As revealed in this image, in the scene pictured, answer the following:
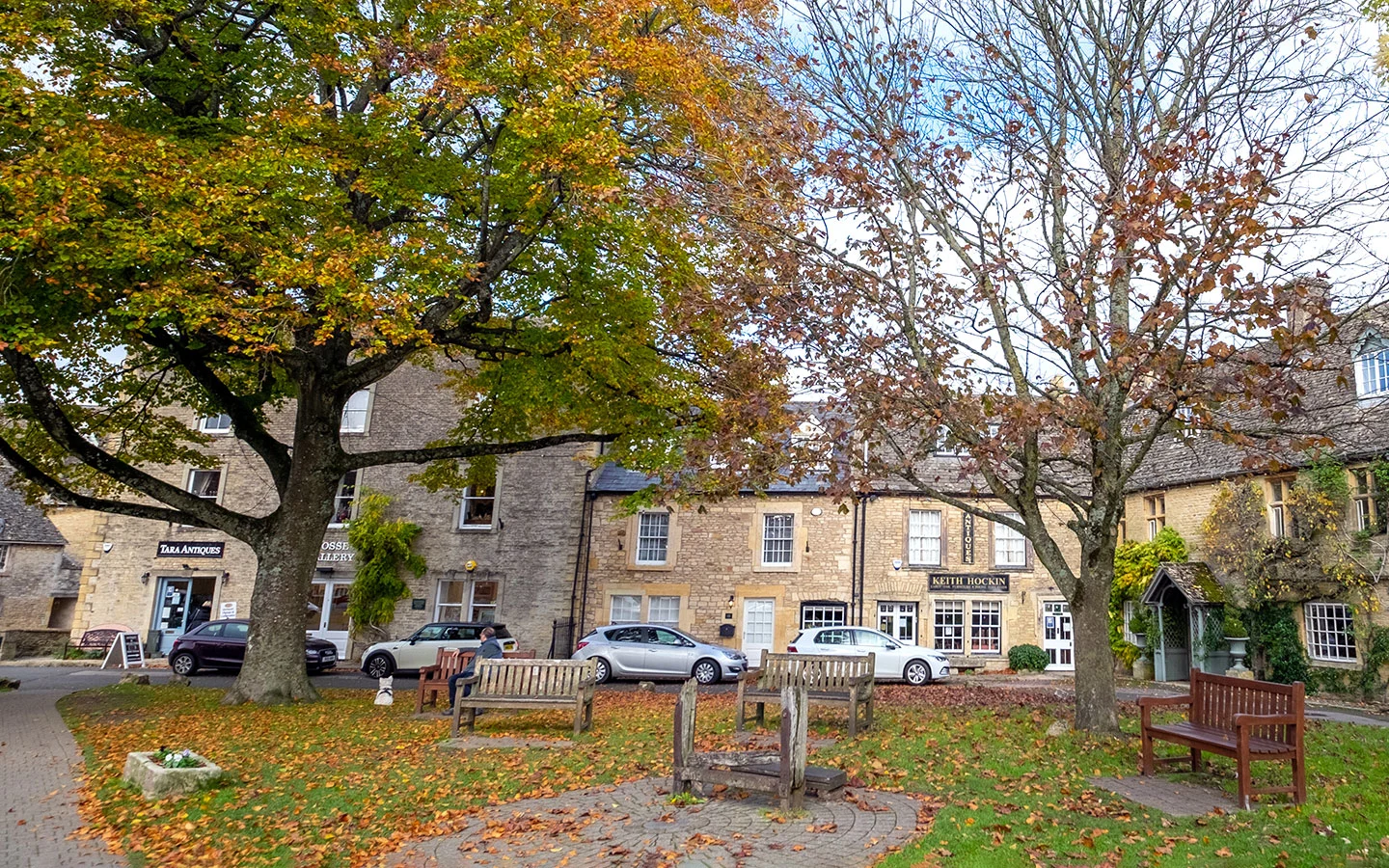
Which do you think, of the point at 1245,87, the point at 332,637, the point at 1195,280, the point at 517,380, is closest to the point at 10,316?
the point at 517,380

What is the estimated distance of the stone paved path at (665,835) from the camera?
19.5ft

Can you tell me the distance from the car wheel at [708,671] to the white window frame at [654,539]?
5601 mm

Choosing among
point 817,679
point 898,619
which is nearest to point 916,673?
point 898,619

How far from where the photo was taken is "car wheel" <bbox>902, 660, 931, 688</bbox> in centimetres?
2208

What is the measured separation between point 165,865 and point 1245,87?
12.6 meters

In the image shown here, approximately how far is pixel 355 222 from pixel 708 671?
43.0ft

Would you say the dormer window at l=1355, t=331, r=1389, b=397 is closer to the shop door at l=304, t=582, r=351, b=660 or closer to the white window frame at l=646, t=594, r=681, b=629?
the white window frame at l=646, t=594, r=681, b=629

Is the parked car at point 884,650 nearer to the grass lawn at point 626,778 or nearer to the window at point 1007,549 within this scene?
the window at point 1007,549

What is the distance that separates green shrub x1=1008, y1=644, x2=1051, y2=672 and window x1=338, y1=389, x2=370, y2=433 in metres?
21.1

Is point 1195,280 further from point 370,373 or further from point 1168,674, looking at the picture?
point 1168,674

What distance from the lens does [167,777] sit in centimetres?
753

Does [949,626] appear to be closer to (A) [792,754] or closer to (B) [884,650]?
(B) [884,650]

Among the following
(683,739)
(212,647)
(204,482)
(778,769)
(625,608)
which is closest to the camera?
(778,769)

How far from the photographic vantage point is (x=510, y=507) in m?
27.5
